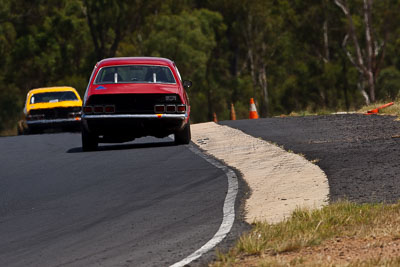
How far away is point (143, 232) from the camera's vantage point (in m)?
8.20

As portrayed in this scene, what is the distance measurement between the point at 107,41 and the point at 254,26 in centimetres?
1075

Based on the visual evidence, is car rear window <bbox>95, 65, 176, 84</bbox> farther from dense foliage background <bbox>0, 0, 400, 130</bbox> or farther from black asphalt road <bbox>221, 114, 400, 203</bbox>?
dense foliage background <bbox>0, 0, 400, 130</bbox>

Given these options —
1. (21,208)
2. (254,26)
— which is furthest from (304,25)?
(21,208)

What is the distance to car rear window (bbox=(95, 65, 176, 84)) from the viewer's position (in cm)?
1634

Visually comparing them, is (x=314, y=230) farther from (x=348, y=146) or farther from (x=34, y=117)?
(x=34, y=117)

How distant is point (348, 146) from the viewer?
45.9 ft

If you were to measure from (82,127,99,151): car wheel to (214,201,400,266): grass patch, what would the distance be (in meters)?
8.79

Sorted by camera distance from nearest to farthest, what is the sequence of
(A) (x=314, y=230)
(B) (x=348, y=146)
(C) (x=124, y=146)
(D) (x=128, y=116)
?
(A) (x=314, y=230) → (B) (x=348, y=146) → (D) (x=128, y=116) → (C) (x=124, y=146)

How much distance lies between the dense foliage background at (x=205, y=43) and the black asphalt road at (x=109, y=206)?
134ft

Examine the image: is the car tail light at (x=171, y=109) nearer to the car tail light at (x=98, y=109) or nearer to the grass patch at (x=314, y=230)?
the car tail light at (x=98, y=109)

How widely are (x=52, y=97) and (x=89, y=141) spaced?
8.90 meters

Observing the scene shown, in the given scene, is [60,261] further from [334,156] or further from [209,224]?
[334,156]

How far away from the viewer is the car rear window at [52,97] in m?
24.9

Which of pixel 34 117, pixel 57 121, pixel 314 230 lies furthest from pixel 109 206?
pixel 34 117
